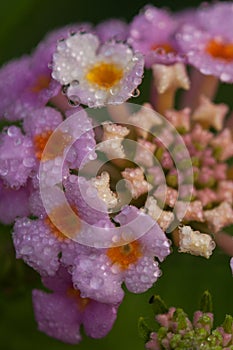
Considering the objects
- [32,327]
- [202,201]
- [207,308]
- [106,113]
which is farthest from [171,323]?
[32,327]

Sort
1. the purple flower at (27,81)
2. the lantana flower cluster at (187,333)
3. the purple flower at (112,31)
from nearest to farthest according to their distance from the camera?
the lantana flower cluster at (187,333) < the purple flower at (27,81) < the purple flower at (112,31)

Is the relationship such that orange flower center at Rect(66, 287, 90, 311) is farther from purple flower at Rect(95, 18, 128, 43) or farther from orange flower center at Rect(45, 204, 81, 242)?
purple flower at Rect(95, 18, 128, 43)

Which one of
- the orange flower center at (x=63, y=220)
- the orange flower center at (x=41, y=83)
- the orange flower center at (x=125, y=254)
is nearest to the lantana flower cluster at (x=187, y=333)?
the orange flower center at (x=125, y=254)

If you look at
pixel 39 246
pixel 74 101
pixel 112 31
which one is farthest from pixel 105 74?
pixel 39 246

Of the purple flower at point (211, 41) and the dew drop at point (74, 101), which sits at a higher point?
the dew drop at point (74, 101)

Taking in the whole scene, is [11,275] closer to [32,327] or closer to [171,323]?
[32,327]

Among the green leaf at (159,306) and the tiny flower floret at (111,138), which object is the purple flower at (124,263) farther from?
the tiny flower floret at (111,138)

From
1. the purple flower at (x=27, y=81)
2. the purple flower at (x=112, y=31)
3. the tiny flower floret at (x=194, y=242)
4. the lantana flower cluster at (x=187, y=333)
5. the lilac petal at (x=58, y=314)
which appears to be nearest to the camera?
the lantana flower cluster at (x=187, y=333)
